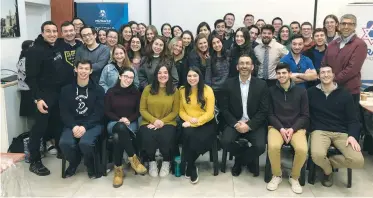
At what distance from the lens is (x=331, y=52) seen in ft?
12.0

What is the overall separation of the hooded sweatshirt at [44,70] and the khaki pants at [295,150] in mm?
2186

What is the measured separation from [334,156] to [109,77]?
7.74ft

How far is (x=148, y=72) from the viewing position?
3.82 metres

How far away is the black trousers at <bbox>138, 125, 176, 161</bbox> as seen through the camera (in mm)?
3332

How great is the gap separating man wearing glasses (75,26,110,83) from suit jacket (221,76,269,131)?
1372mm

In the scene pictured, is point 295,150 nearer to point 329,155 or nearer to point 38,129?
point 329,155

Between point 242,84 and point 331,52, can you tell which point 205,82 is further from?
point 331,52

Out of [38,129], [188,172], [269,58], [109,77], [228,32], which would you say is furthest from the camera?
[228,32]

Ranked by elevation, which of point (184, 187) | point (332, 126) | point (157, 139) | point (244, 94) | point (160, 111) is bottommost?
point (184, 187)

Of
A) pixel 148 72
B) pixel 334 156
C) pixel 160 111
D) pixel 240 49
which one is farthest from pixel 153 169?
pixel 334 156

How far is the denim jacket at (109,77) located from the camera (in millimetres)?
3682

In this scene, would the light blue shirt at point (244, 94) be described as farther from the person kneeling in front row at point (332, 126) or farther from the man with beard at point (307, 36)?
the man with beard at point (307, 36)

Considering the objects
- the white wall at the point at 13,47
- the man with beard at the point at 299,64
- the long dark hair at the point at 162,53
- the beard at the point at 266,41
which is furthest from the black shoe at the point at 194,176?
the white wall at the point at 13,47

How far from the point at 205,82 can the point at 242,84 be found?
0.46 meters
